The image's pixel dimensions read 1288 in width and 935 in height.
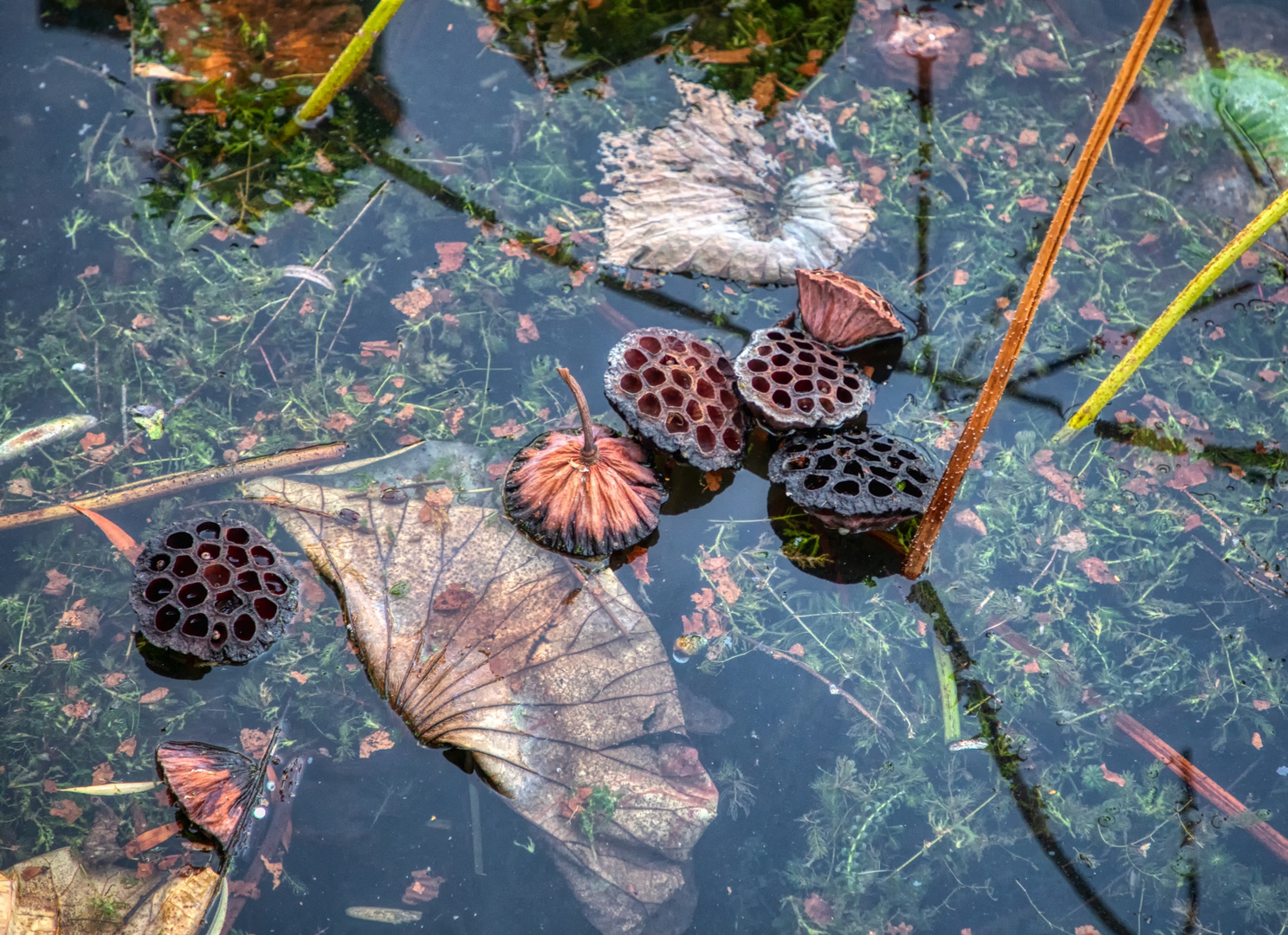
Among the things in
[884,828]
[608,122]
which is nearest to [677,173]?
[608,122]

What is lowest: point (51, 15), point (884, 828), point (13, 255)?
point (884, 828)

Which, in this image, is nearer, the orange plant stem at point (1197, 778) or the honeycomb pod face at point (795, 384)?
the orange plant stem at point (1197, 778)

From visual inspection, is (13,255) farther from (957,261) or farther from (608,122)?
(957,261)

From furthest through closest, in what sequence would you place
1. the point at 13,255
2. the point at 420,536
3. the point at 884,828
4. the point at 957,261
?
the point at 957,261 → the point at 13,255 → the point at 420,536 → the point at 884,828

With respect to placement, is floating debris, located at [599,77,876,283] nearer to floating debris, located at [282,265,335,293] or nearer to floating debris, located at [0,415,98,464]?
floating debris, located at [282,265,335,293]

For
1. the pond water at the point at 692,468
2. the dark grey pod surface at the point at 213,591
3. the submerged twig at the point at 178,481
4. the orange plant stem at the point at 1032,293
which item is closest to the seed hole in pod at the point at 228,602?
the dark grey pod surface at the point at 213,591

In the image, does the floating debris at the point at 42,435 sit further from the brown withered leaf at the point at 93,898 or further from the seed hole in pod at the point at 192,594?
the brown withered leaf at the point at 93,898
